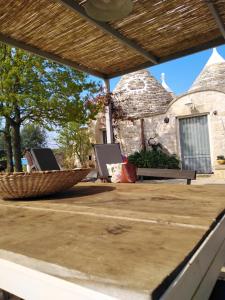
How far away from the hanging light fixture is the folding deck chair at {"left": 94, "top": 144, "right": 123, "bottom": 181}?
7.34 feet

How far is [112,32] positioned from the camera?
3.60 meters

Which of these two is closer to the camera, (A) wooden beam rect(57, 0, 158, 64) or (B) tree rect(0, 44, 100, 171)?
(A) wooden beam rect(57, 0, 158, 64)

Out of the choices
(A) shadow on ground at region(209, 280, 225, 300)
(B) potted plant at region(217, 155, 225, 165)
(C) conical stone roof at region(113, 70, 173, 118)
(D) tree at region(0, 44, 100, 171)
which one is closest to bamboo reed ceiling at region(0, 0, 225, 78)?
(A) shadow on ground at region(209, 280, 225, 300)

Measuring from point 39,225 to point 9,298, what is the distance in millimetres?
873

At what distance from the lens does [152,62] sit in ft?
15.5

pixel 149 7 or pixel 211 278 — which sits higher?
pixel 149 7

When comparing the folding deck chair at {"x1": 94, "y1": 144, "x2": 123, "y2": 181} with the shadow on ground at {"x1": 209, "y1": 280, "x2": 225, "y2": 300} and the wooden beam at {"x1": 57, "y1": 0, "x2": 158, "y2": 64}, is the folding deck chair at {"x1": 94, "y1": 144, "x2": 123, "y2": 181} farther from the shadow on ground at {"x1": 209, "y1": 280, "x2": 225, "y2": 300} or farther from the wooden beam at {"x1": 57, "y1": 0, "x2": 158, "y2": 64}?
the shadow on ground at {"x1": 209, "y1": 280, "x2": 225, "y2": 300}

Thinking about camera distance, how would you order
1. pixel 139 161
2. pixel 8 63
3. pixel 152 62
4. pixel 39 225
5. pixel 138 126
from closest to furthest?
pixel 39 225, pixel 152 62, pixel 8 63, pixel 139 161, pixel 138 126

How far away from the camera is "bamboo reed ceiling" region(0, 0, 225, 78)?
3156mm

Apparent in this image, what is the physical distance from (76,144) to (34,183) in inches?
468

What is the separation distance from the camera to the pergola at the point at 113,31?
10.3ft

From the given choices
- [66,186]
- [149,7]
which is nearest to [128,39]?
[149,7]

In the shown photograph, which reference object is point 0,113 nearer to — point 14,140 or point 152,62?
point 14,140

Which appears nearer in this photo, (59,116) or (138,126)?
(59,116)
